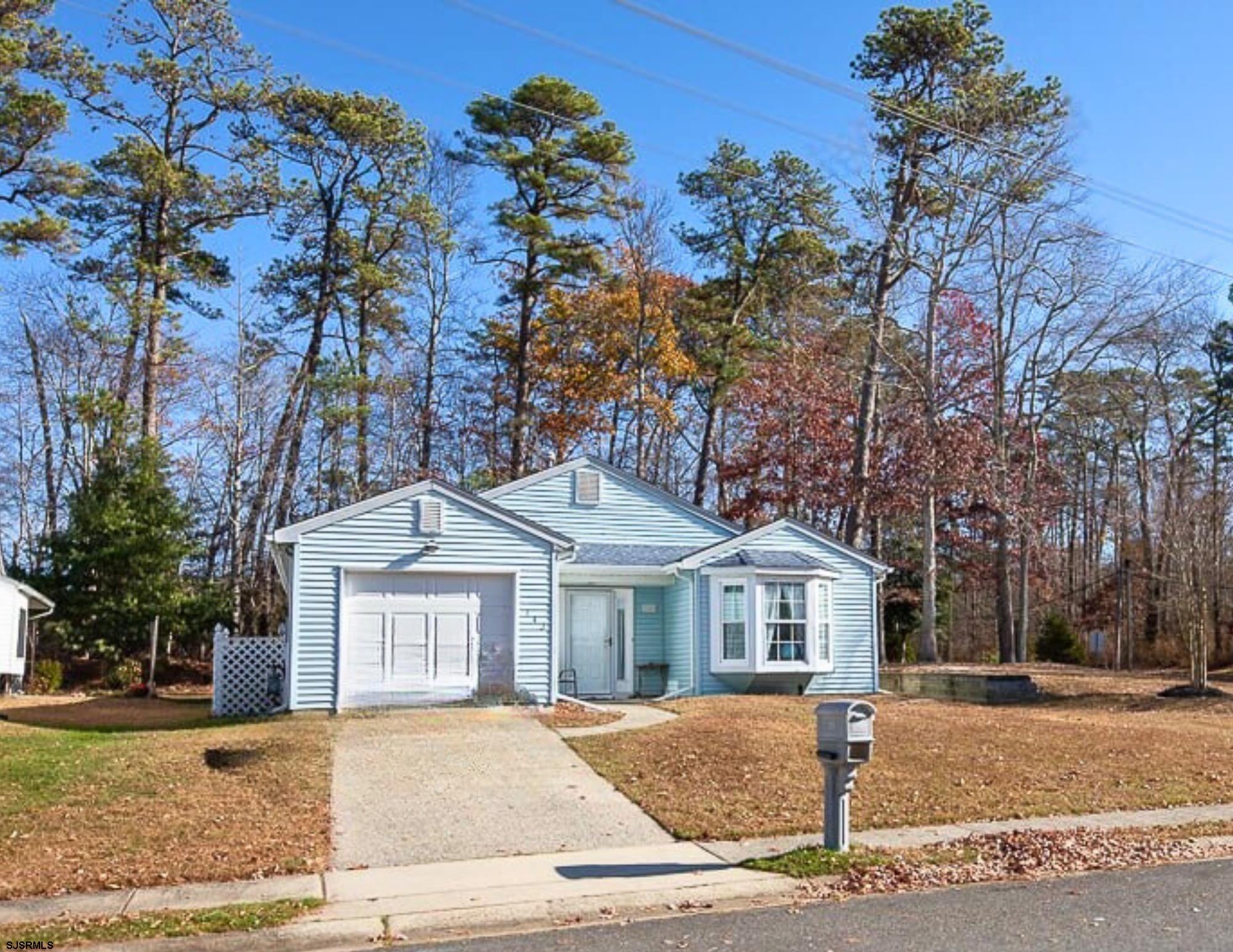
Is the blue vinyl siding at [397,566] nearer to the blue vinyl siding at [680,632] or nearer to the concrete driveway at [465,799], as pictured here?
the concrete driveway at [465,799]

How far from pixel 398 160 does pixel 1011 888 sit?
94.8 feet

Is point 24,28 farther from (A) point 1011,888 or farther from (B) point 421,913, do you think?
(A) point 1011,888

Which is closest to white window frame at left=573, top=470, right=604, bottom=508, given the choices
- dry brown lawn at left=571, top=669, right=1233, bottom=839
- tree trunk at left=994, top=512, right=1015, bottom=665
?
dry brown lawn at left=571, top=669, right=1233, bottom=839

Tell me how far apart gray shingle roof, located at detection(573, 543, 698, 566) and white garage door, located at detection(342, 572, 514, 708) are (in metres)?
3.04

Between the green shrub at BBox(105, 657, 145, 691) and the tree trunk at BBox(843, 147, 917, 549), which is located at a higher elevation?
the tree trunk at BBox(843, 147, 917, 549)

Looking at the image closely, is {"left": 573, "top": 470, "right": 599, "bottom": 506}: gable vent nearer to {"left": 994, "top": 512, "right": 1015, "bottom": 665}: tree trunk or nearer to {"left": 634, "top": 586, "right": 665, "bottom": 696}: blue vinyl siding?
{"left": 634, "top": 586, "right": 665, "bottom": 696}: blue vinyl siding

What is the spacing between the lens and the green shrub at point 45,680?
24859 millimetres

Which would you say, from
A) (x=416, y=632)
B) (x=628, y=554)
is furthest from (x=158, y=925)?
(x=628, y=554)

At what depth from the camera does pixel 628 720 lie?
15.8 meters

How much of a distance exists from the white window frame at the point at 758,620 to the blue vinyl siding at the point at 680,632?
1.52 ft

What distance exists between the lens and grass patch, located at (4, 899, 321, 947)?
266 inches

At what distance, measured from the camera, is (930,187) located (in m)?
29.9

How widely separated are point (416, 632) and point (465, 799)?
638cm

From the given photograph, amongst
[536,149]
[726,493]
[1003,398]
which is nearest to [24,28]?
[536,149]
